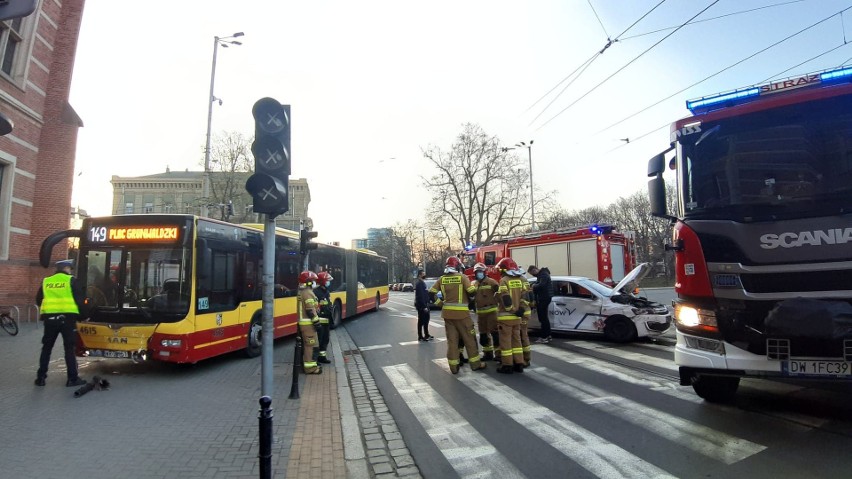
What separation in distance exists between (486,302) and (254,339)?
4.90 metres

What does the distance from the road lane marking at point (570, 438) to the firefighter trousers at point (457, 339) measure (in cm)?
99

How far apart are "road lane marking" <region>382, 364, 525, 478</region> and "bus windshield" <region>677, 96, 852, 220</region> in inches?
126

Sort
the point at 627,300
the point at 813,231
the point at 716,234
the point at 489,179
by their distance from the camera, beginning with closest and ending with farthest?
the point at 813,231
the point at 716,234
the point at 627,300
the point at 489,179

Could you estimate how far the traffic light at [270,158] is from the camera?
15.6 feet

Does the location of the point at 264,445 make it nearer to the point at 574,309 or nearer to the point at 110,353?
the point at 110,353

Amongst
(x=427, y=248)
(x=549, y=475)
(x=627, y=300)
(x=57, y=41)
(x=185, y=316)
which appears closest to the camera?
(x=549, y=475)

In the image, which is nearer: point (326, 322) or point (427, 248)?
point (326, 322)

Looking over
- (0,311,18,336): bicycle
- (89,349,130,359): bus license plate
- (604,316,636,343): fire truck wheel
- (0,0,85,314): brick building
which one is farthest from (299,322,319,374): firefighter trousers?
(0,0,85,314): brick building

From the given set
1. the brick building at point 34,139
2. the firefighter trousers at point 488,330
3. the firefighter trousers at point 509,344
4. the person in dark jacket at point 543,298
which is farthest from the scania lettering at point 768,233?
the brick building at point 34,139

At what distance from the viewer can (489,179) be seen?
4594cm

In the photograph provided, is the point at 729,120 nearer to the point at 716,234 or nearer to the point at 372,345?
the point at 716,234

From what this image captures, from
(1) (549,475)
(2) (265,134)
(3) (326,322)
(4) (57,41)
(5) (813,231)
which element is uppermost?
(4) (57,41)

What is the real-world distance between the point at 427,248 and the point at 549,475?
247 feet

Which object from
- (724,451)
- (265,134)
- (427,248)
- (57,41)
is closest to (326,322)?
(265,134)
